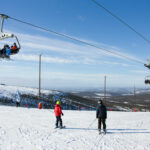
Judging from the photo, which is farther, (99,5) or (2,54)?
(2,54)

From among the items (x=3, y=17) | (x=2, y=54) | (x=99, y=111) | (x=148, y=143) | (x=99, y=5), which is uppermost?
(x=99, y=5)

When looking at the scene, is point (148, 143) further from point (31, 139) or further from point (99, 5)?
point (99, 5)

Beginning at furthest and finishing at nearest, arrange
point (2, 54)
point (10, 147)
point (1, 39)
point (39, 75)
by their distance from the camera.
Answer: point (39, 75) < point (2, 54) < point (1, 39) < point (10, 147)

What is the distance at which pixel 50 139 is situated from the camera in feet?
27.3

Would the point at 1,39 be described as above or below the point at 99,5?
below

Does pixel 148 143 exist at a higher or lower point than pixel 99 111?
lower

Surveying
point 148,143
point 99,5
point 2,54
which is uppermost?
point 99,5

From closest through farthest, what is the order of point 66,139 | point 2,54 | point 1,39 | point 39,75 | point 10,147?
1. point 10,147
2. point 1,39
3. point 66,139
4. point 2,54
5. point 39,75

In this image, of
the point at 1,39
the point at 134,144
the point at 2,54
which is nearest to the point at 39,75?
the point at 2,54

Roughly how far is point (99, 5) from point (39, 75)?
2389 cm

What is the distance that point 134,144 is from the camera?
8.02m

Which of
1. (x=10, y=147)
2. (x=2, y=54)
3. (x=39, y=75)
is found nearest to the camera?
(x=10, y=147)

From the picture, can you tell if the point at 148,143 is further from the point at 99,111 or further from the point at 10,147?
the point at 10,147

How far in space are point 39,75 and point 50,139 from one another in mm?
23166
